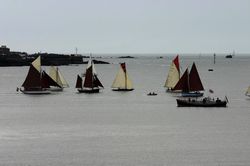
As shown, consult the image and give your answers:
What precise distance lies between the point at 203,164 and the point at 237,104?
47973mm

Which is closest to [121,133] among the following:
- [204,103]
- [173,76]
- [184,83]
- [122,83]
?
[204,103]

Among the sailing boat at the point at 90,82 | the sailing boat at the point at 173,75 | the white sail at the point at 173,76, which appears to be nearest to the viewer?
the sailing boat at the point at 173,75

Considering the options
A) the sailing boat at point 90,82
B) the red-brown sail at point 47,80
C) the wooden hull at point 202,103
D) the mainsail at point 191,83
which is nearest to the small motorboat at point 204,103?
the wooden hull at point 202,103

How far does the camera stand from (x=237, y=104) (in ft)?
303

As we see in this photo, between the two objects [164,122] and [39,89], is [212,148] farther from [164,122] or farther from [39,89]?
[39,89]

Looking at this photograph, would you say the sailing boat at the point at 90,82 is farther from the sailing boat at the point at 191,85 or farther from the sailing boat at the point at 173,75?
the sailing boat at the point at 191,85

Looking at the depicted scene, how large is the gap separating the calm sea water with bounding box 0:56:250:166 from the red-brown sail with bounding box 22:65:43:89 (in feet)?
50.7

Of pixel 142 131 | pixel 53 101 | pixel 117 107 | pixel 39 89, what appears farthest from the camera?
pixel 39 89

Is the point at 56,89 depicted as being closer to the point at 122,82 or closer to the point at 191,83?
the point at 122,82

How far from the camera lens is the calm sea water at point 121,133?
47906mm

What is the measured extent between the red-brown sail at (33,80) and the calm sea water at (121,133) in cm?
1545

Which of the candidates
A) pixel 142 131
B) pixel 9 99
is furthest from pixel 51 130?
pixel 9 99

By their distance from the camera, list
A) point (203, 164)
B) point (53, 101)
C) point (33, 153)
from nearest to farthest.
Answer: point (203, 164) < point (33, 153) < point (53, 101)

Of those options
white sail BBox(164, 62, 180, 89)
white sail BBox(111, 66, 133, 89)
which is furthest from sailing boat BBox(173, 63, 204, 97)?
white sail BBox(111, 66, 133, 89)
